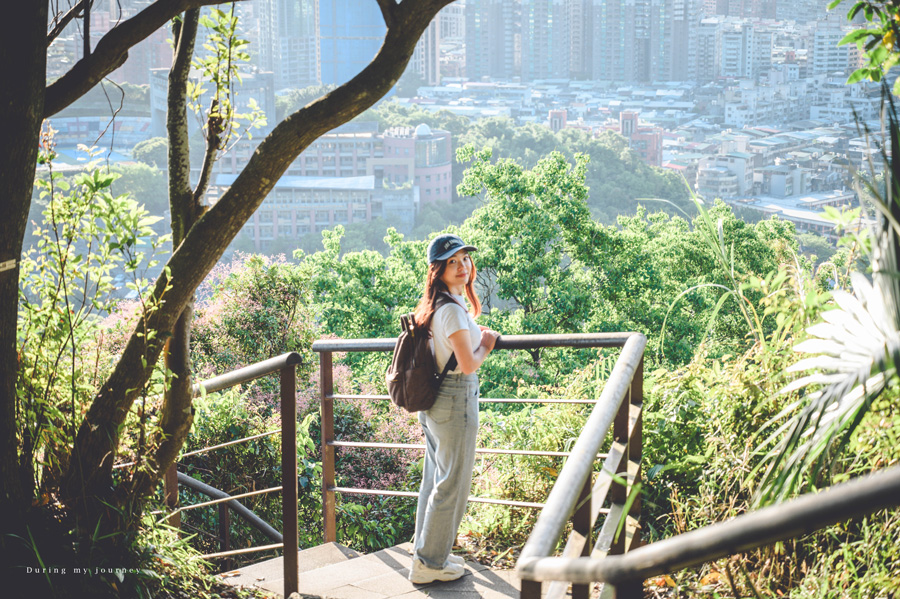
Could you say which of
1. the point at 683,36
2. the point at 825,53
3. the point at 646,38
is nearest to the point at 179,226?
the point at 825,53

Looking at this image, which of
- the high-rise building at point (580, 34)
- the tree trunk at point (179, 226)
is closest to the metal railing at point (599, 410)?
the tree trunk at point (179, 226)

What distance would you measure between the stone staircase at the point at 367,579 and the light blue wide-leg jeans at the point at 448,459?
0.35 feet

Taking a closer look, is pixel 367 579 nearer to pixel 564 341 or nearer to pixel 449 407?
pixel 449 407

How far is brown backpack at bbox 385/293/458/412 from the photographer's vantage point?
8.16ft

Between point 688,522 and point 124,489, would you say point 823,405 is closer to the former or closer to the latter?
point 688,522

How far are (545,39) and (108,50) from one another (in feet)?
264

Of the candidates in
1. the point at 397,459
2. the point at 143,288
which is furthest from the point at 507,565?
the point at 397,459

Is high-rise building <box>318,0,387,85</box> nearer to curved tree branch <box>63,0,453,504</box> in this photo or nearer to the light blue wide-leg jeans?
the light blue wide-leg jeans

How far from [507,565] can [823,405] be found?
1.78 metres

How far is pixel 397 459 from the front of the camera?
7418 millimetres

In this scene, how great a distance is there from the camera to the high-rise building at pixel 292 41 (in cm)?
7050

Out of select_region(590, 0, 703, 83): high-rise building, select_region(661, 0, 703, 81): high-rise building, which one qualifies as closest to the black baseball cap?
select_region(661, 0, 703, 81): high-rise building

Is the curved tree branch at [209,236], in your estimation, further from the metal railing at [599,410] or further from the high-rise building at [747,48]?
the high-rise building at [747,48]

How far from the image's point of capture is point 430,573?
2.62 m
